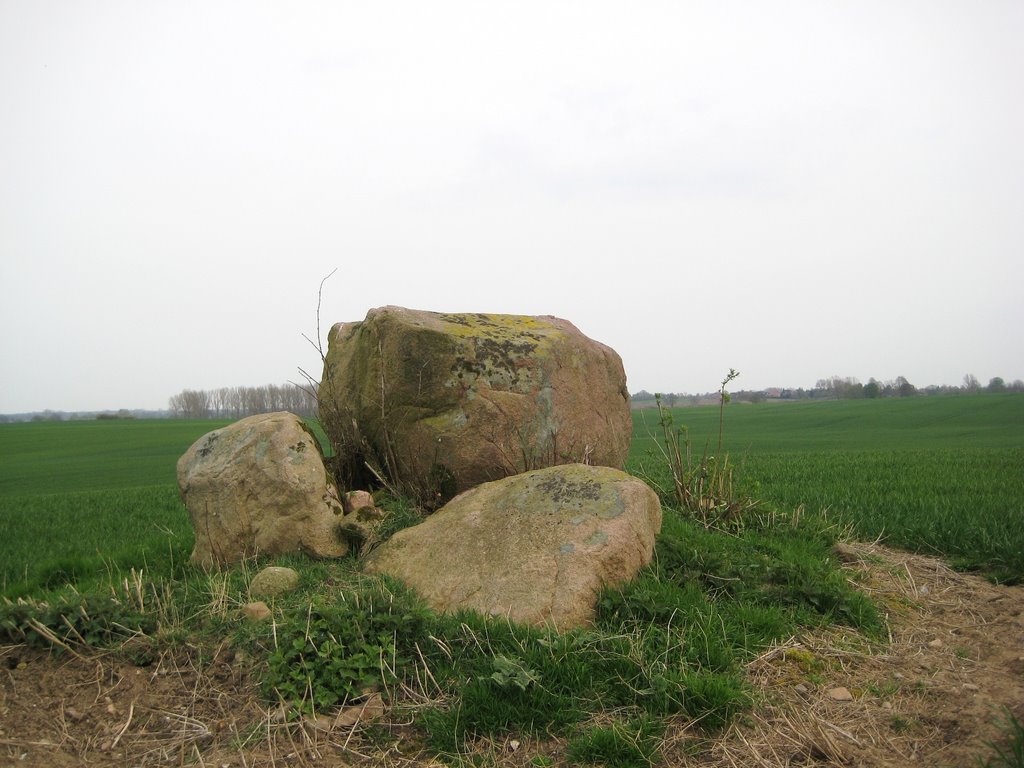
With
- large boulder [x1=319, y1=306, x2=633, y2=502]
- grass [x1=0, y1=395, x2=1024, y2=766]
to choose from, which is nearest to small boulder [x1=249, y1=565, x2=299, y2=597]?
grass [x1=0, y1=395, x2=1024, y2=766]

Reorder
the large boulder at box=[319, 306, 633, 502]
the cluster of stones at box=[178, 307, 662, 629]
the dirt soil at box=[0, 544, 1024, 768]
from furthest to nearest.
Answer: the large boulder at box=[319, 306, 633, 502]
the cluster of stones at box=[178, 307, 662, 629]
the dirt soil at box=[0, 544, 1024, 768]

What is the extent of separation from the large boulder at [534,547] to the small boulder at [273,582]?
2.03 feet

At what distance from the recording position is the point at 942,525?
23.9ft

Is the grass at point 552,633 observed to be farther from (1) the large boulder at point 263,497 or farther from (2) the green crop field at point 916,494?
(1) the large boulder at point 263,497

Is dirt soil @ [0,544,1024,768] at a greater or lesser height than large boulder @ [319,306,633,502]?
lesser

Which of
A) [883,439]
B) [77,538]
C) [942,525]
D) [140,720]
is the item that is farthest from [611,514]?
[883,439]

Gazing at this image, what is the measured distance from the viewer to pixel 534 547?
16.5 ft

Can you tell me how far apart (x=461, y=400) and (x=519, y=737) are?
3457mm

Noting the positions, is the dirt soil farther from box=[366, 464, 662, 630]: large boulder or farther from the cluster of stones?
the cluster of stones

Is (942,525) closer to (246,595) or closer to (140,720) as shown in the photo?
(246,595)

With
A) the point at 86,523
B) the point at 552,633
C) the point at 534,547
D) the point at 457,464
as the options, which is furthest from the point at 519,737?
the point at 86,523

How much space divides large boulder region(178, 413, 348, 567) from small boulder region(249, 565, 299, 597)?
695mm

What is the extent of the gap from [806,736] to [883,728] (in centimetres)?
44

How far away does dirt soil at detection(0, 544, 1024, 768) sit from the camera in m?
3.40
